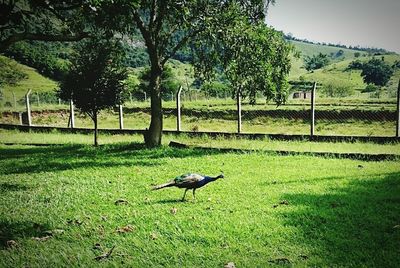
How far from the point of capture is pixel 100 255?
183 inches

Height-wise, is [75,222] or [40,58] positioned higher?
[40,58]

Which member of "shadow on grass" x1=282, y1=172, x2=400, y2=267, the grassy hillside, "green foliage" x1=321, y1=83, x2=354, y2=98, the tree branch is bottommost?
"shadow on grass" x1=282, y1=172, x2=400, y2=267

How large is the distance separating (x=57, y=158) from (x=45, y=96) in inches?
1358

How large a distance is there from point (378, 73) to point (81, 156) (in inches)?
2961

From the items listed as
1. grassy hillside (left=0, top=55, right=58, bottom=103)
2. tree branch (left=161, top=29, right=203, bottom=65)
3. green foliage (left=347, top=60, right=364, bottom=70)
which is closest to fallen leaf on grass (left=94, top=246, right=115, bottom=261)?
tree branch (left=161, top=29, right=203, bottom=65)

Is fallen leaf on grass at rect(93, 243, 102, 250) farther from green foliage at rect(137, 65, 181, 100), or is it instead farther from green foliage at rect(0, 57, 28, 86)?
green foliage at rect(0, 57, 28, 86)

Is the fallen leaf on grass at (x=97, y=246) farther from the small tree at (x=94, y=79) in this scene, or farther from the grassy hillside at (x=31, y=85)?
the grassy hillside at (x=31, y=85)

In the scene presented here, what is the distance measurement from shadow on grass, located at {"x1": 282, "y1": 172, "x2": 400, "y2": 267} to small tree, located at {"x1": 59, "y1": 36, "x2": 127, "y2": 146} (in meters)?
11.1

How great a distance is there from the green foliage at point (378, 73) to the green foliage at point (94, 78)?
66675 millimetres

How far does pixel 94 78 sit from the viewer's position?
51.7ft

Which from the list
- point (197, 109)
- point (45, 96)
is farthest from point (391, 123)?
point (45, 96)

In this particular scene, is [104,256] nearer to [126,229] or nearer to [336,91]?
[126,229]

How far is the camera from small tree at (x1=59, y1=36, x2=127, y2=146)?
15.8 meters

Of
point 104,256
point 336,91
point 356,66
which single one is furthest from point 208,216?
point 356,66
